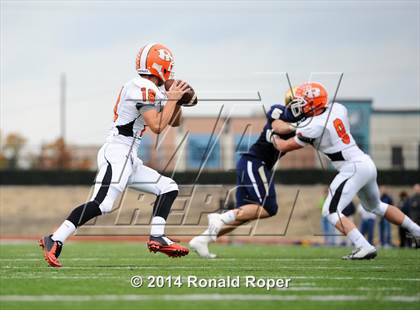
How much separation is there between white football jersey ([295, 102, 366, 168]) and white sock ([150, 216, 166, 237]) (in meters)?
2.26

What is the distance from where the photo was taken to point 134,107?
687cm

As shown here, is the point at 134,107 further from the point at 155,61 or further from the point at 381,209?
the point at 381,209

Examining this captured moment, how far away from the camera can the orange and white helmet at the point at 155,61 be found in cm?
705

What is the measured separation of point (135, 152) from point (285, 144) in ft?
7.99

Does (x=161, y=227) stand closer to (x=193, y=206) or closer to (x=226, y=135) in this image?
(x=193, y=206)

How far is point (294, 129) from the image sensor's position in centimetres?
892

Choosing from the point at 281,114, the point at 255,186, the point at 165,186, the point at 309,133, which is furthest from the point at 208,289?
the point at 281,114

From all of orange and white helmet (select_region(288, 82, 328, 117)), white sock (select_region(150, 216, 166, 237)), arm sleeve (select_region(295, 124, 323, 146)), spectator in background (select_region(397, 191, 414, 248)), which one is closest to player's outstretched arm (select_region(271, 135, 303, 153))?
arm sleeve (select_region(295, 124, 323, 146))

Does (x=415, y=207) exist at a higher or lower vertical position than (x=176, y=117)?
lower

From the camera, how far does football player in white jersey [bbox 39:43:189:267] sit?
666 cm

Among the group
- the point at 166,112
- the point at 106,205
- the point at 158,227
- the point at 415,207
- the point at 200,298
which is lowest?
the point at 415,207

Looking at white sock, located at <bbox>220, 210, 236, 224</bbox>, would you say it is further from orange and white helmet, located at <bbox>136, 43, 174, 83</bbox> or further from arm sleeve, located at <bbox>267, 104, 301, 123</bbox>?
orange and white helmet, located at <bbox>136, 43, 174, 83</bbox>

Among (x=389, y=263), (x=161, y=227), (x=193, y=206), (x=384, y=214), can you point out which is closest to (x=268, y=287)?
(x=161, y=227)

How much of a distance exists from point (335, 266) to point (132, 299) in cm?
320
